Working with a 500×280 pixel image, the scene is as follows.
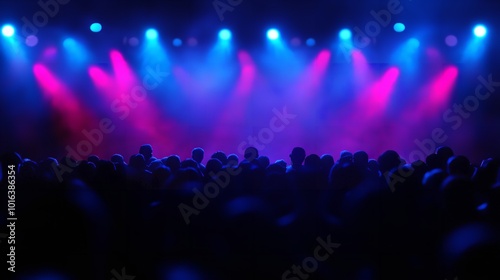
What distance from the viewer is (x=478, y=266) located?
2.29m

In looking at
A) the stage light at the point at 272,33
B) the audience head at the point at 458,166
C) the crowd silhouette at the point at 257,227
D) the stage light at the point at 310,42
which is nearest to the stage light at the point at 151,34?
the stage light at the point at 272,33

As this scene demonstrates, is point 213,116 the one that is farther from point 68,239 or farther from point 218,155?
point 68,239

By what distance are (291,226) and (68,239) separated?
140cm

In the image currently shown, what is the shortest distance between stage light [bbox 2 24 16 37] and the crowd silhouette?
6601mm

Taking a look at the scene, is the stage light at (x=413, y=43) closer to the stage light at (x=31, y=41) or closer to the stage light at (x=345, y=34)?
the stage light at (x=345, y=34)
